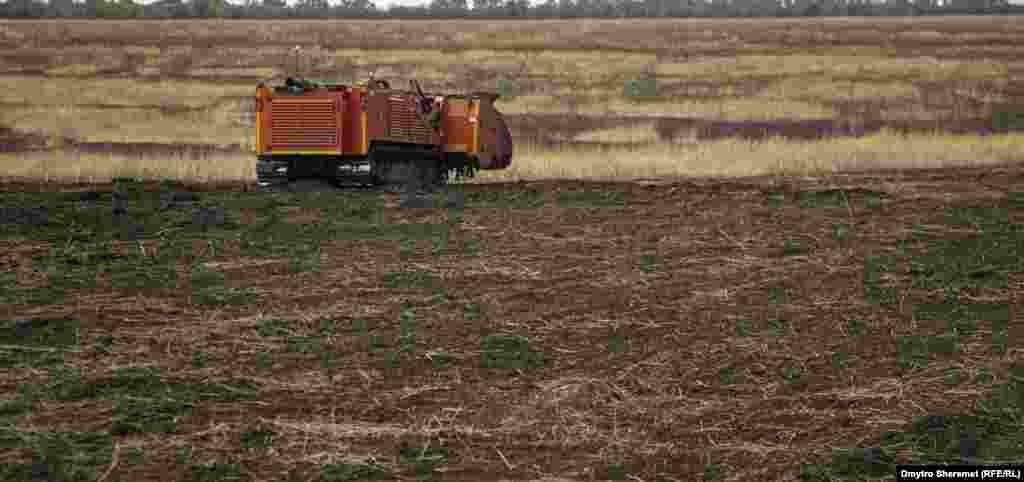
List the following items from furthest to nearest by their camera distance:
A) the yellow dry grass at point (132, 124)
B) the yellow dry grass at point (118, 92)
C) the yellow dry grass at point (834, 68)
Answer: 1. the yellow dry grass at point (834, 68)
2. the yellow dry grass at point (118, 92)
3. the yellow dry grass at point (132, 124)

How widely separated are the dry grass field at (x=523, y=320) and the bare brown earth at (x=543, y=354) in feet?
0.11

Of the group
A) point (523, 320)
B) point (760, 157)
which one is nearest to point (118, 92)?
point (760, 157)

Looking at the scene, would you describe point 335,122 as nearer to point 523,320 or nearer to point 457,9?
point 523,320

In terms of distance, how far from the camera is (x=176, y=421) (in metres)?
8.00

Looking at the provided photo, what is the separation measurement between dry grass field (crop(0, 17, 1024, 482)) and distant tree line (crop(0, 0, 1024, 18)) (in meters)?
99.3

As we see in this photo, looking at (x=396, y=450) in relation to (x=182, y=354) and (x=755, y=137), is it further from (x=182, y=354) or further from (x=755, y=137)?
(x=755, y=137)

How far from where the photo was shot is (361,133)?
68.6ft

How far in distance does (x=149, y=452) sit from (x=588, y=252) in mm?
8498

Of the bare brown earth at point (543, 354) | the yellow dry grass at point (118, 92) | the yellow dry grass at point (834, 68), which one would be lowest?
the bare brown earth at point (543, 354)

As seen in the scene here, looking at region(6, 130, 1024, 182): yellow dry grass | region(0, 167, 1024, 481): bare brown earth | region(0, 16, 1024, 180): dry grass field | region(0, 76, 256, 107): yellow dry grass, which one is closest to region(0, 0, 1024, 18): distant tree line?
region(0, 16, 1024, 180): dry grass field

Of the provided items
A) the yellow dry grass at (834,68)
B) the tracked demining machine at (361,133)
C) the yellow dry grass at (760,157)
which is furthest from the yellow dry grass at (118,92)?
the tracked demining machine at (361,133)

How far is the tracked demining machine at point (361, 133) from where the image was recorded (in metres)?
20.8

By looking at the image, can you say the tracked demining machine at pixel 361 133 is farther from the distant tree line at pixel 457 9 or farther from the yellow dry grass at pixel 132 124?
the distant tree line at pixel 457 9

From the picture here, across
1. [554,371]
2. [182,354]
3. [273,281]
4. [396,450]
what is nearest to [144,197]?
[273,281]
